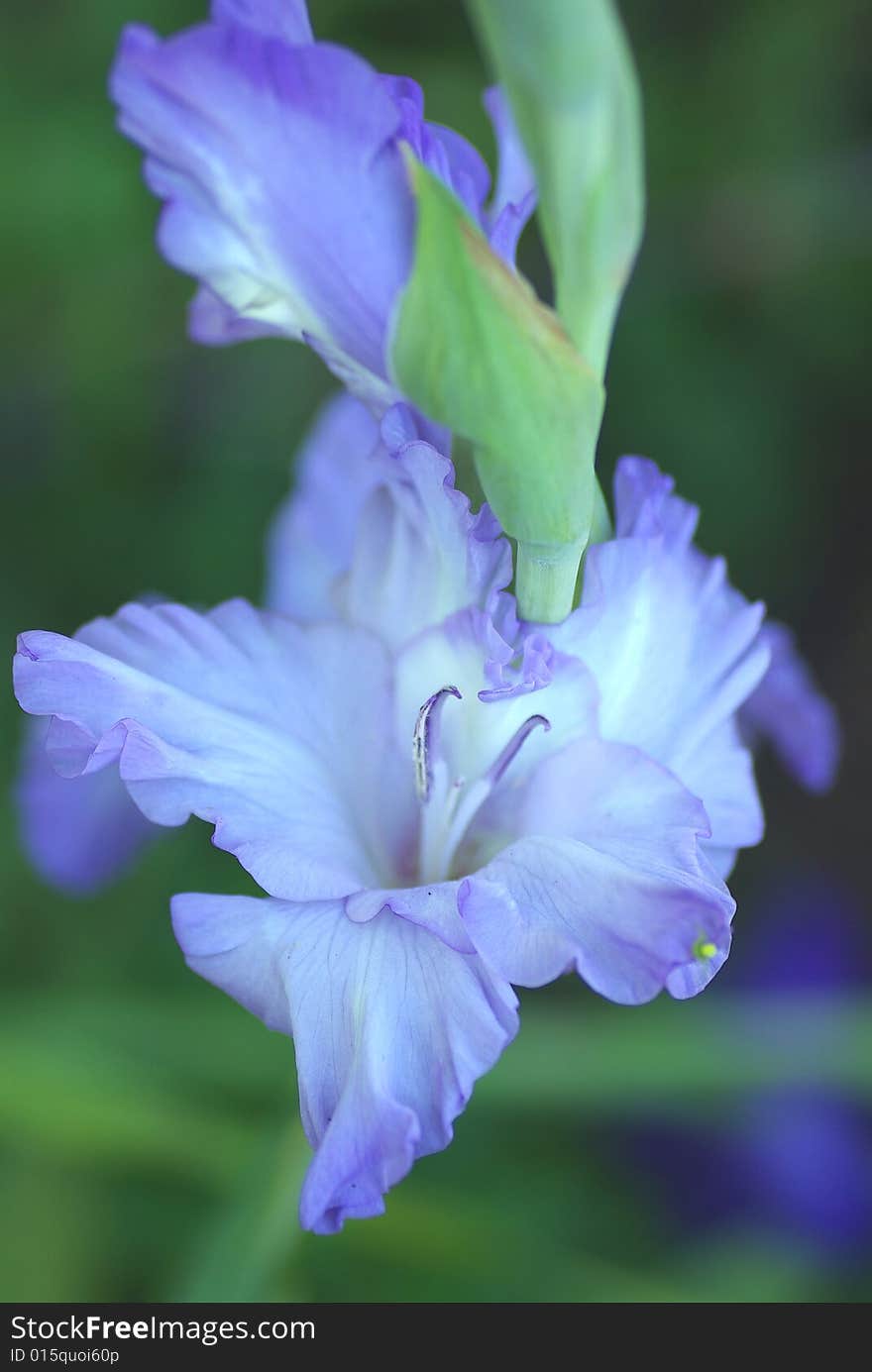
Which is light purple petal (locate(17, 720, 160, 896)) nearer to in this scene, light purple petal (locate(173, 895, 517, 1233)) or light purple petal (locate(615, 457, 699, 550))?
light purple petal (locate(173, 895, 517, 1233))

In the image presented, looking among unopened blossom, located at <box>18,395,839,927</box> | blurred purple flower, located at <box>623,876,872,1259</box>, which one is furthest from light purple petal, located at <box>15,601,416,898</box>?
blurred purple flower, located at <box>623,876,872,1259</box>

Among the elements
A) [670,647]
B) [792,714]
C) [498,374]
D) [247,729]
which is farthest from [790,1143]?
[498,374]

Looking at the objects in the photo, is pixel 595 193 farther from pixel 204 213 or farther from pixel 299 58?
pixel 204 213

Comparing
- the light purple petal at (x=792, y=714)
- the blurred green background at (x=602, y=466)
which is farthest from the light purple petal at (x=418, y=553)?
the blurred green background at (x=602, y=466)

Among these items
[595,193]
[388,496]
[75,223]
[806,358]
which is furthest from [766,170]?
[595,193]

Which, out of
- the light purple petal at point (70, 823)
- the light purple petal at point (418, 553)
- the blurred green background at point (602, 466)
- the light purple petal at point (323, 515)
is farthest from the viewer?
the blurred green background at point (602, 466)

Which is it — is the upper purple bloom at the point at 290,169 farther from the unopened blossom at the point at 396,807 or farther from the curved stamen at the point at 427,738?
the curved stamen at the point at 427,738

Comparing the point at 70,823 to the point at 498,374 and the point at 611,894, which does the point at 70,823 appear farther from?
the point at 498,374
